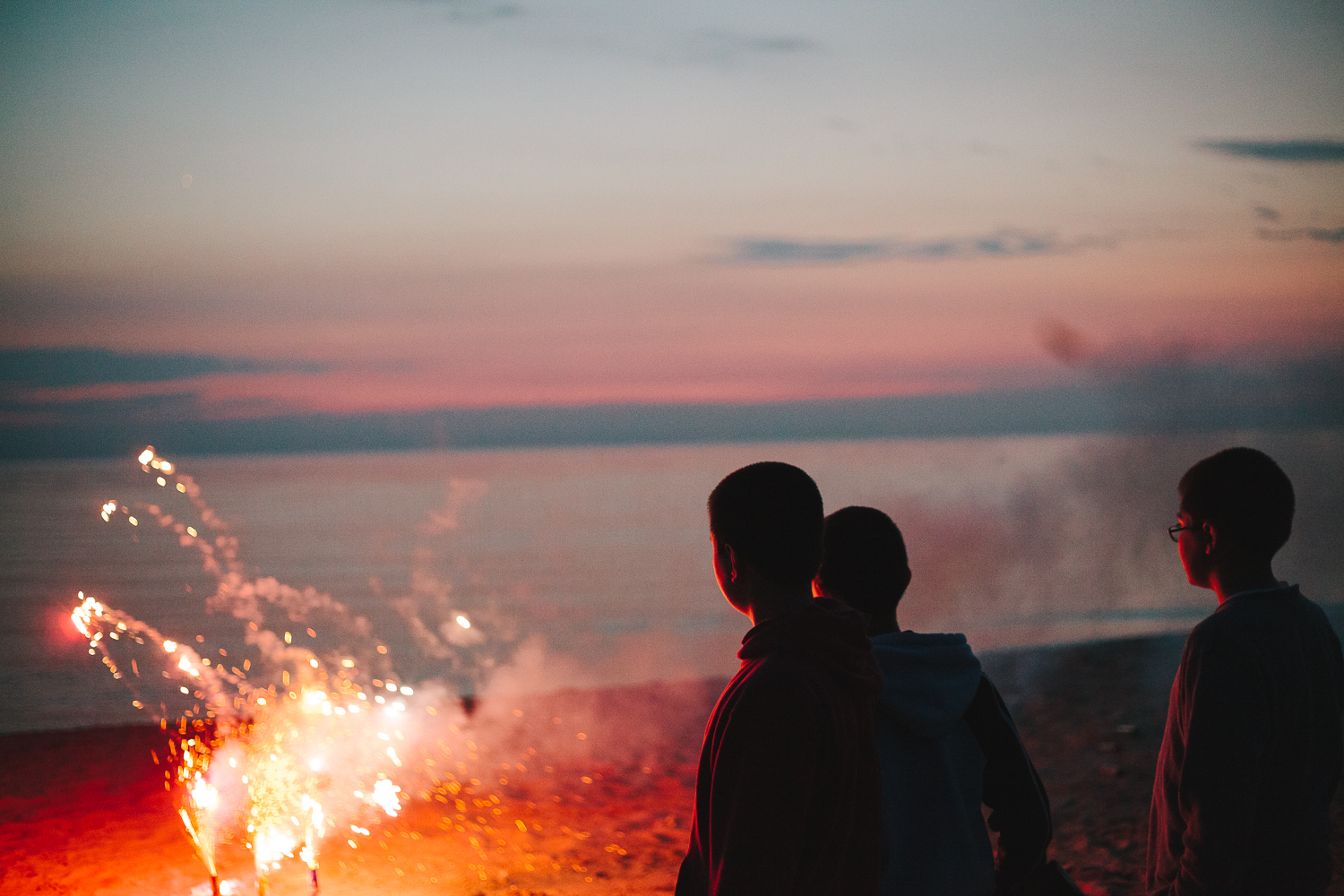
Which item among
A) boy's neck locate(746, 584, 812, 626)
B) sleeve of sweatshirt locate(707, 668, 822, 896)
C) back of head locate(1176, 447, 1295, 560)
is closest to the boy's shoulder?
back of head locate(1176, 447, 1295, 560)

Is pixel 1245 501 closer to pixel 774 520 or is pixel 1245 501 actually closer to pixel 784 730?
pixel 774 520

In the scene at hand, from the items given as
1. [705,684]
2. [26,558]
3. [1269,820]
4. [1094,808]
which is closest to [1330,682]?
[1269,820]

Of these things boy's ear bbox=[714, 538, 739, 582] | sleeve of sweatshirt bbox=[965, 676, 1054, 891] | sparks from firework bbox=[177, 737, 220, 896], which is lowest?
sparks from firework bbox=[177, 737, 220, 896]

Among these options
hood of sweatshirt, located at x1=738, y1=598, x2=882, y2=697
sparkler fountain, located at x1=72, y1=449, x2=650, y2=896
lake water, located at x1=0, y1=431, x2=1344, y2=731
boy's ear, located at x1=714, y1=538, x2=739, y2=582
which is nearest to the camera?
hood of sweatshirt, located at x1=738, y1=598, x2=882, y2=697

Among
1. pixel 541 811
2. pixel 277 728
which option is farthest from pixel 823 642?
pixel 277 728

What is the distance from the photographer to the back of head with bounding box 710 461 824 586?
6.99ft

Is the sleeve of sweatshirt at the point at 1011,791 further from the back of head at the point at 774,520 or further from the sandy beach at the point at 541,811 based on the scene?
the sandy beach at the point at 541,811

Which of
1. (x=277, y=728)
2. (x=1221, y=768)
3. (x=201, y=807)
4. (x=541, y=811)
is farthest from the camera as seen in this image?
(x=277, y=728)

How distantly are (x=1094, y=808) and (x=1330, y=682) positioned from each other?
5.40 metres

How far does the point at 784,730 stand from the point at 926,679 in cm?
75

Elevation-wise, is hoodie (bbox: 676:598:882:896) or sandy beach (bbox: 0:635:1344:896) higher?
hoodie (bbox: 676:598:882:896)

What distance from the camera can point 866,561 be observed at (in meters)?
2.64

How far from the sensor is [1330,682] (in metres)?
2.74

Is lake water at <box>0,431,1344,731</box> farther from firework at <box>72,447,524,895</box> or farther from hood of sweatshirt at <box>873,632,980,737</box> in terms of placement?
hood of sweatshirt at <box>873,632,980,737</box>
